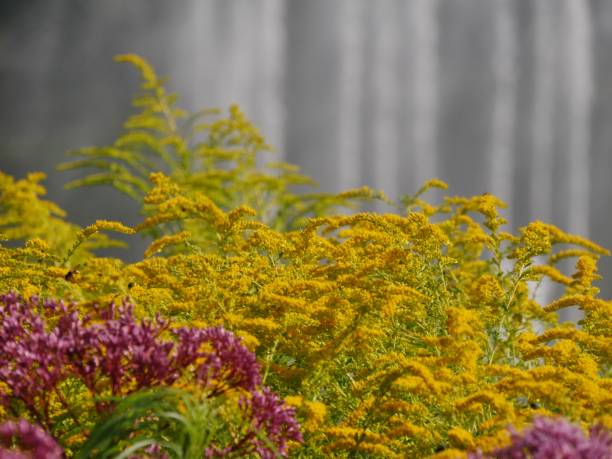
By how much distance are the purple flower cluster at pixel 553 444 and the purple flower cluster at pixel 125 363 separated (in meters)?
0.61

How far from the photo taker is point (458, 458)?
1886mm

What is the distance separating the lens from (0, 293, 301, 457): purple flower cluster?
207 cm


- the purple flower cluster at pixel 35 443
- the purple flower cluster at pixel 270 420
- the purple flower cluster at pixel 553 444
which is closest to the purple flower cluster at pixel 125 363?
the purple flower cluster at pixel 270 420

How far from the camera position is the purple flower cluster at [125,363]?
2072 mm

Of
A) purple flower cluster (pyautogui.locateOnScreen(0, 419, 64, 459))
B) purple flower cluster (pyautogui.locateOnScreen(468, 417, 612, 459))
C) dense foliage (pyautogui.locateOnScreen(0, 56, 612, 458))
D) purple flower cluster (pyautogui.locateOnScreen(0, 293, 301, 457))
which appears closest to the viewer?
purple flower cluster (pyautogui.locateOnScreen(0, 419, 64, 459))

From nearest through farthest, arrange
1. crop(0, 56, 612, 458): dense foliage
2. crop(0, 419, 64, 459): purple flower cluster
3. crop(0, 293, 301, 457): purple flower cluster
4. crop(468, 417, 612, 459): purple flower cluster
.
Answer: crop(0, 419, 64, 459): purple flower cluster < crop(468, 417, 612, 459): purple flower cluster < crop(0, 293, 301, 457): purple flower cluster < crop(0, 56, 612, 458): dense foliage

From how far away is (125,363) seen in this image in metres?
2.16

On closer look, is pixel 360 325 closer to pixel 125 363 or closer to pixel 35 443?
pixel 125 363

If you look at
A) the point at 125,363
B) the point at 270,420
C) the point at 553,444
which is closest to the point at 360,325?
the point at 270,420

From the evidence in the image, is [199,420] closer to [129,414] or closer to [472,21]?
[129,414]

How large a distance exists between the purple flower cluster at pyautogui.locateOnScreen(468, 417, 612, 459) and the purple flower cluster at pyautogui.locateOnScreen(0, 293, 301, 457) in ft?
2.00

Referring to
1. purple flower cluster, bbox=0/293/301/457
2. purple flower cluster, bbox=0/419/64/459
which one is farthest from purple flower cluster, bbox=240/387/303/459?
purple flower cluster, bbox=0/419/64/459

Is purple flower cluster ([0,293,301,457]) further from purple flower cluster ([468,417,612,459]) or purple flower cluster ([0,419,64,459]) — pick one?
purple flower cluster ([468,417,612,459])

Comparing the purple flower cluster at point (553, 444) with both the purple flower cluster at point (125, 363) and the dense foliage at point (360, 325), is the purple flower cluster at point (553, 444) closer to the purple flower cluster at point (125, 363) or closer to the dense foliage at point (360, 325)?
the dense foliage at point (360, 325)
